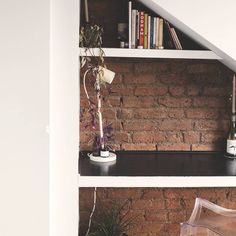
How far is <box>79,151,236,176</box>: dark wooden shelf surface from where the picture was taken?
7.37ft

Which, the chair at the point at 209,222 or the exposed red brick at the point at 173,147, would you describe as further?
the exposed red brick at the point at 173,147

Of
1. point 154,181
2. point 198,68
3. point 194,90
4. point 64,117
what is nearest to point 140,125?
point 194,90

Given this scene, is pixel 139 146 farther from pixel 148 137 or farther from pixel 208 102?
pixel 208 102

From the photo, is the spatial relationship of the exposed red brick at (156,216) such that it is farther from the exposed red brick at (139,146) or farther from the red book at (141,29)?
the red book at (141,29)

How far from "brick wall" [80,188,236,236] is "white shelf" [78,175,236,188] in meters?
0.71

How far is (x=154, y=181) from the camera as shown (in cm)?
218

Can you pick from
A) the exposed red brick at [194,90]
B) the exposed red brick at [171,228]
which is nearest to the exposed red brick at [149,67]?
the exposed red brick at [194,90]

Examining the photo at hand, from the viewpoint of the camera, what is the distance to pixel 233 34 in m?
2.17

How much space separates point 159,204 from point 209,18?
1.41 m

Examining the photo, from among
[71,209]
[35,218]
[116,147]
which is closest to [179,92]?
[116,147]

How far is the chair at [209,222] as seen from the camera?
1.89 m

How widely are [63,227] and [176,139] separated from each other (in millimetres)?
1053

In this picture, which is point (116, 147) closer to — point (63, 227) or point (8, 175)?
point (63, 227)

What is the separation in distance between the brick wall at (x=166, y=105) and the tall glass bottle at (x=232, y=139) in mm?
82
